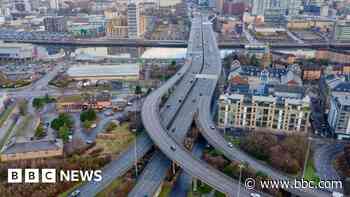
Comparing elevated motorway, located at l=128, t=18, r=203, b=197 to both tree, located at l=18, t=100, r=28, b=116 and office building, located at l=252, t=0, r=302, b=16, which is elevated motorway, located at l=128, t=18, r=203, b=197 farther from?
office building, located at l=252, t=0, r=302, b=16

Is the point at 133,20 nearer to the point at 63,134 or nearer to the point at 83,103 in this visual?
the point at 83,103

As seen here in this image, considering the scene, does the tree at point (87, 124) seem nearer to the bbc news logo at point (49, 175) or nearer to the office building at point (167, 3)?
the bbc news logo at point (49, 175)

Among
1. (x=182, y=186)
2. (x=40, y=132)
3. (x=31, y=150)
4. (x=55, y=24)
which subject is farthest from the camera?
(x=55, y=24)

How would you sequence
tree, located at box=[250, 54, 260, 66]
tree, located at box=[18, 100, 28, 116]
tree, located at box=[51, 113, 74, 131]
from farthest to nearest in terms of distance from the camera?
1. tree, located at box=[250, 54, 260, 66]
2. tree, located at box=[18, 100, 28, 116]
3. tree, located at box=[51, 113, 74, 131]

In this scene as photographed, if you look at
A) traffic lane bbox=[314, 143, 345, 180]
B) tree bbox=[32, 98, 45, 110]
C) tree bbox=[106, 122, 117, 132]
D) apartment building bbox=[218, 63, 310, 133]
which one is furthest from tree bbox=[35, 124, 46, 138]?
traffic lane bbox=[314, 143, 345, 180]

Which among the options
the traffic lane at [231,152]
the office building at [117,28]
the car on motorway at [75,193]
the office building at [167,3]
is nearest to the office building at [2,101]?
the car on motorway at [75,193]

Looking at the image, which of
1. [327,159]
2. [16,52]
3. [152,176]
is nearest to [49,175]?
[152,176]
